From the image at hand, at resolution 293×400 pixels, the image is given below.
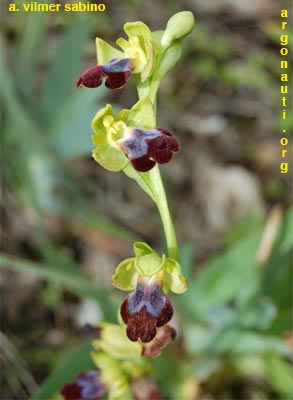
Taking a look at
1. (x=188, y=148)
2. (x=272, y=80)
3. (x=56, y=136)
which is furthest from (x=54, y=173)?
(x=272, y=80)

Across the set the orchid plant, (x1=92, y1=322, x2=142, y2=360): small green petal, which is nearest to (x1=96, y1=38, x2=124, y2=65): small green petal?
the orchid plant

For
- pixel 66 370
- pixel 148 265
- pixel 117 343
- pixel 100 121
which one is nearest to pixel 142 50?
pixel 100 121

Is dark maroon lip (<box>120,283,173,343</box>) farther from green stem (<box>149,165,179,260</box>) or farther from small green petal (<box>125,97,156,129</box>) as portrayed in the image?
small green petal (<box>125,97,156,129</box>)

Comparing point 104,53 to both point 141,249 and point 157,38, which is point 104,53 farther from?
point 141,249

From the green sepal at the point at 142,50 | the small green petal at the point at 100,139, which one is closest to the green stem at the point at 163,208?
the small green petal at the point at 100,139

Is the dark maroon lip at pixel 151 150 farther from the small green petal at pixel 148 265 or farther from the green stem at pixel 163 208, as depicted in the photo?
the small green petal at pixel 148 265
